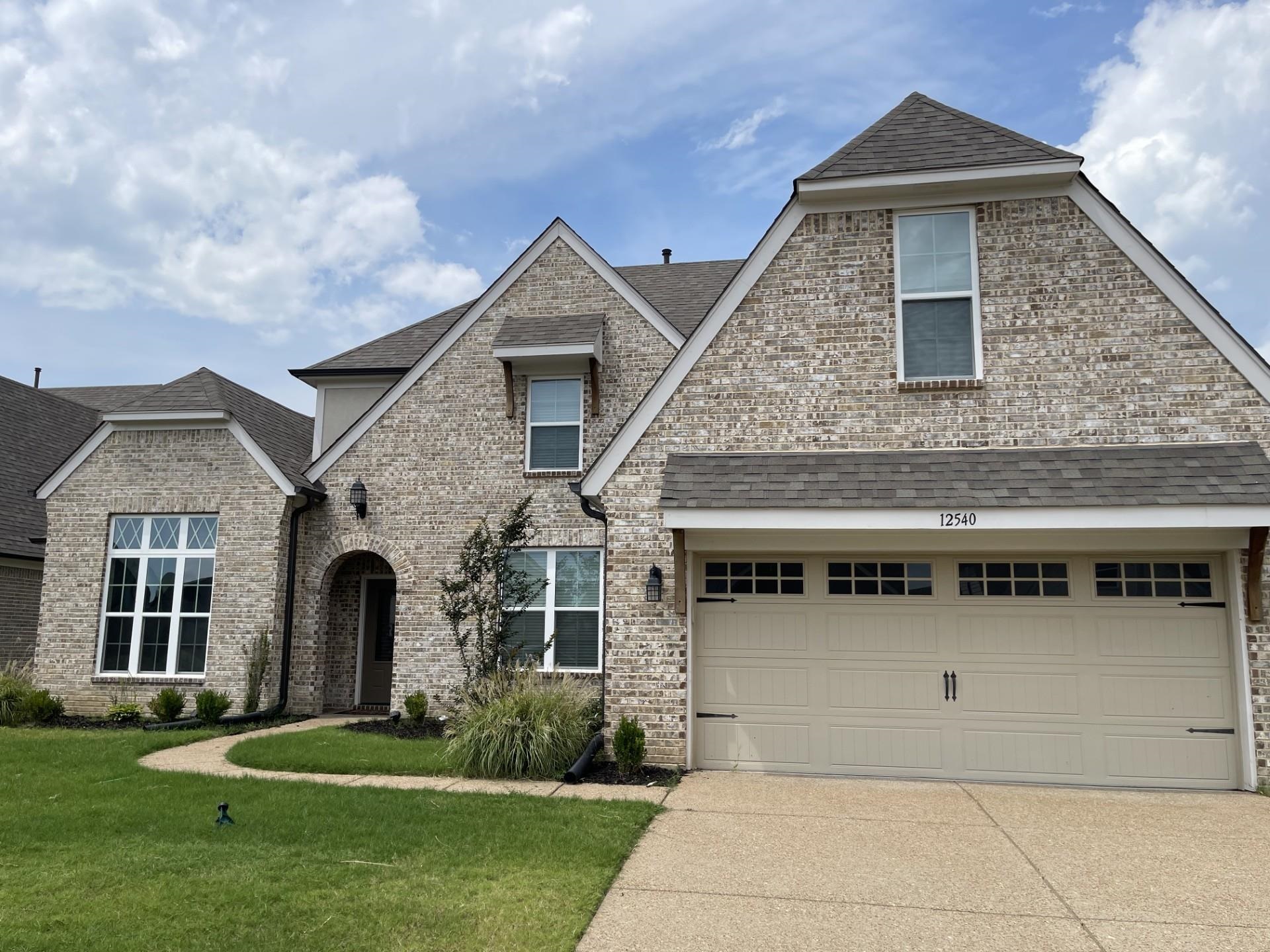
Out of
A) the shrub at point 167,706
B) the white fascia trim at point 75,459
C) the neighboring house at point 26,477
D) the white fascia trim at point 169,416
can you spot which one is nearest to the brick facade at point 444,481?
the shrub at point 167,706

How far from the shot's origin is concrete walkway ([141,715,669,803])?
26.4 feet

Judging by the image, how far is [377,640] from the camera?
15281 millimetres

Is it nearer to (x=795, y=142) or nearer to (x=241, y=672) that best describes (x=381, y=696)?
(x=241, y=672)

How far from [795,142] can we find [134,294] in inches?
601

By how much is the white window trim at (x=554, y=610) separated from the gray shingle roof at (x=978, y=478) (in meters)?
4.39

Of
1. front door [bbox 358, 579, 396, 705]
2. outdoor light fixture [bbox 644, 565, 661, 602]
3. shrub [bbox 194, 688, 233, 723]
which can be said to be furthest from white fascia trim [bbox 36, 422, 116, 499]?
outdoor light fixture [bbox 644, 565, 661, 602]

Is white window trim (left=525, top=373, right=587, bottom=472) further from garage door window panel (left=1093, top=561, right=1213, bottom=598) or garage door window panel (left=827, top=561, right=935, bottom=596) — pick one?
garage door window panel (left=1093, top=561, right=1213, bottom=598)

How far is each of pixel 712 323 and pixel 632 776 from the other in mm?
5095

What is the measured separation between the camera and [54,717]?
13375 millimetres

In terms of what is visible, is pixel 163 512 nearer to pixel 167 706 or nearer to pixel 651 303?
pixel 167 706

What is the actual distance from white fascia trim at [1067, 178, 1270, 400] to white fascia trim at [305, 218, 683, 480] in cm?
644

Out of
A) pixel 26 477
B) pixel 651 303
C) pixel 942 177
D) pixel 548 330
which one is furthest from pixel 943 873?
pixel 26 477

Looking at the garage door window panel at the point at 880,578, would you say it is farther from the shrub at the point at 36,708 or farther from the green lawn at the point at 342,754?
the shrub at the point at 36,708

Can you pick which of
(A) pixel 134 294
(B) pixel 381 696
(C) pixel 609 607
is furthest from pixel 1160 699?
(A) pixel 134 294
